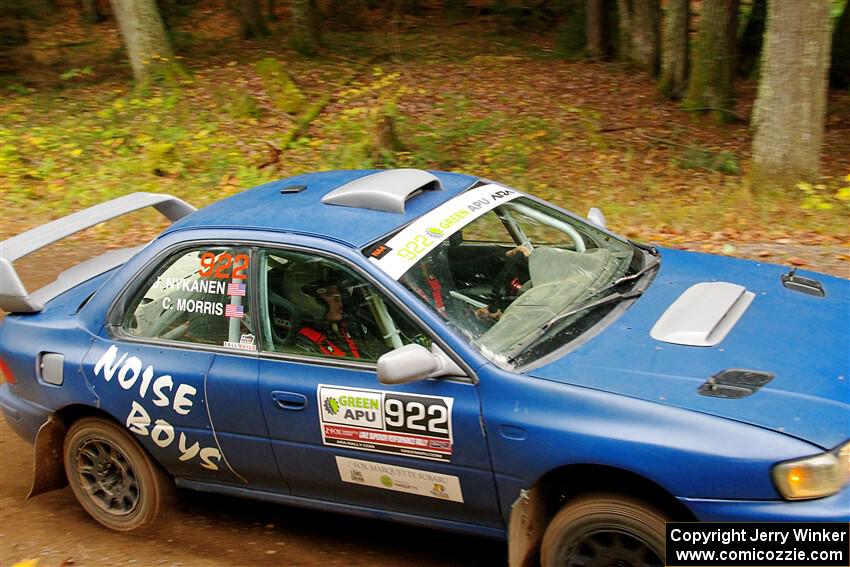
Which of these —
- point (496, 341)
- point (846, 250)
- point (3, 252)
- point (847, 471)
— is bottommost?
point (846, 250)

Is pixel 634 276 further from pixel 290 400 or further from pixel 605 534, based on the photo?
pixel 290 400

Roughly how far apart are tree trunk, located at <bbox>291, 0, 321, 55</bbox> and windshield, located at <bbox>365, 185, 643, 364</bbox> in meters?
11.4

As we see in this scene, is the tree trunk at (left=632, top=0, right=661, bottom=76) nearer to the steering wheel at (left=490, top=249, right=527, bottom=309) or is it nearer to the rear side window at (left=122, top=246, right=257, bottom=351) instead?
the steering wheel at (left=490, top=249, right=527, bottom=309)

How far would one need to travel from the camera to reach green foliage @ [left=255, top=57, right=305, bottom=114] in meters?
13.1

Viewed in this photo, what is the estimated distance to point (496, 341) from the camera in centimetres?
376

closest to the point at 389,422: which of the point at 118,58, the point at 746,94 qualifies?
the point at 746,94

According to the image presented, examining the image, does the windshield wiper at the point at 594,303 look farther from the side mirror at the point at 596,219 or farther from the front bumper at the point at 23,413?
the front bumper at the point at 23,413

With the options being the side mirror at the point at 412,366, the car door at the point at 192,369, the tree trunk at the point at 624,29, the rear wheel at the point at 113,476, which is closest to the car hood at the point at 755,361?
the side mirror at the point at 412,366

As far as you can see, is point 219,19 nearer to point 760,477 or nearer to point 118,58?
point 118,58

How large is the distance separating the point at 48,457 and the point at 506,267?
8.72ft

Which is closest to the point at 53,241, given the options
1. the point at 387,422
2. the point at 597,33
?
the point at 387,422

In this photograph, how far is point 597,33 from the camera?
15453mm

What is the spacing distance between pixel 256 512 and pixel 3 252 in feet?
6.48

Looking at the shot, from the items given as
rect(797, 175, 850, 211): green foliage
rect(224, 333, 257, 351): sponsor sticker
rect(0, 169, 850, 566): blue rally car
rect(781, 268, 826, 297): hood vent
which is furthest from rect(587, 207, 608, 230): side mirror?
→ rect(797, 175, 850, 211): green foliage
